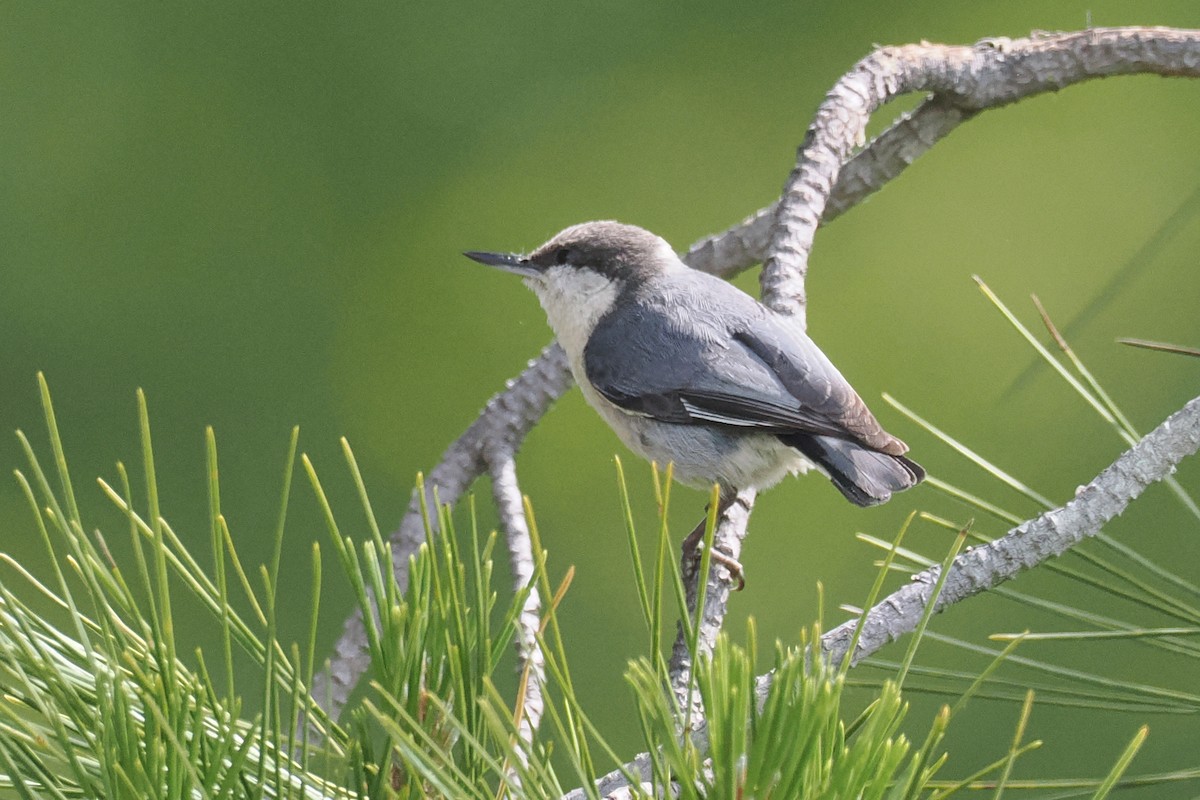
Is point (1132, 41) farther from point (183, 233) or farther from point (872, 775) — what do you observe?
point (183, 233)

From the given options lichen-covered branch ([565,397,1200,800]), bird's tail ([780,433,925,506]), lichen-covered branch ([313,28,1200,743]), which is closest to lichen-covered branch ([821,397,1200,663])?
lichen-covered branch ([565,397,1200,800])

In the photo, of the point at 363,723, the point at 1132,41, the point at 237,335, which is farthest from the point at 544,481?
the point at 363,723

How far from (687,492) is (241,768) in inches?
57.8

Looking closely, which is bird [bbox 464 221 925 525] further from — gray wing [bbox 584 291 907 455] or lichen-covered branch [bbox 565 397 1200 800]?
lichen-covered branch [bbox 565 397 1200 800]

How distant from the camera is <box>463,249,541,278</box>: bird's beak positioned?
5.05 feet

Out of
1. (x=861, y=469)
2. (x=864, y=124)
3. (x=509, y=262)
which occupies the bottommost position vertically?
(x=861, y=469)

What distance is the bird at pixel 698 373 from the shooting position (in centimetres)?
124

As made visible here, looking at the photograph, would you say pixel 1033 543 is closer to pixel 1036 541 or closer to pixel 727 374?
pixel 1036 541

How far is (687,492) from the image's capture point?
6.34ft

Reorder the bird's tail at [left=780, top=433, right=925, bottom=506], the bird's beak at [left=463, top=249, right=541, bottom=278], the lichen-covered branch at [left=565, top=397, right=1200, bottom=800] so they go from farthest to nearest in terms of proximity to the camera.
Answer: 1. the bird's beak at [left=463, top=249, right=541, bottom=278]
2. the bird's tail at [left=780, top=433, right=925, bottom=506]
3. the lichen-covered branch at [left=565, top=397, right=1200, bottom=800]

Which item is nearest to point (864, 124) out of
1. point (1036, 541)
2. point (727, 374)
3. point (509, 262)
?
point (727, 374)

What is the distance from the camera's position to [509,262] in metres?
1.57

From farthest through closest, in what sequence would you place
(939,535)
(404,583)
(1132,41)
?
1. (939,535)
2. (404,583)
3. (1132,41)

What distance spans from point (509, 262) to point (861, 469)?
570 millimetres
